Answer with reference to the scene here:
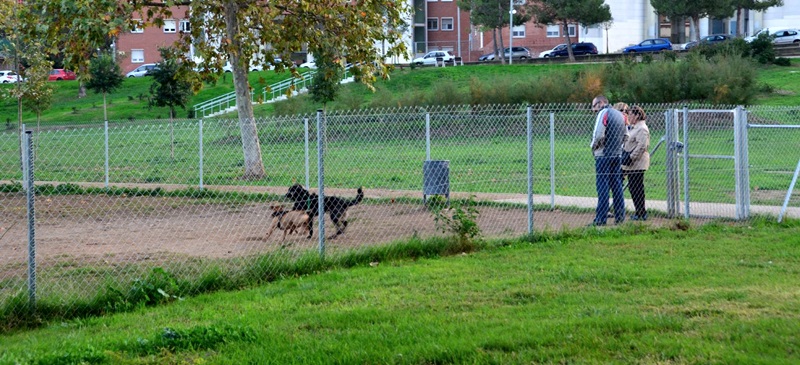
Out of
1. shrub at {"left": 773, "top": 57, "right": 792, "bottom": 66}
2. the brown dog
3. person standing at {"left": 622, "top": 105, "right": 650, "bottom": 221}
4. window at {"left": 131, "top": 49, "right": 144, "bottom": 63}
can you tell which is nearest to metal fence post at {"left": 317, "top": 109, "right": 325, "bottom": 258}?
the brown dog

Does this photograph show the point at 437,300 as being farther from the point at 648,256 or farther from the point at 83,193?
the point at 83,193

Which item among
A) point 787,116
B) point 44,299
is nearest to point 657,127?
point 787,116

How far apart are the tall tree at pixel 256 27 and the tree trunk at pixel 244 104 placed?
0.06 ft

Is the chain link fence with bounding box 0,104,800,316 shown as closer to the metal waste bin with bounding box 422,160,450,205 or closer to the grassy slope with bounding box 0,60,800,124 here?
the metal waste bin with bounding box 422,160,450,205

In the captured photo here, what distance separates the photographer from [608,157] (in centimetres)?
1244

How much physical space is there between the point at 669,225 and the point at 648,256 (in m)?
2.47

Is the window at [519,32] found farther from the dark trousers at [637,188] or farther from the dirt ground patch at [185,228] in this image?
the dark trousers at [637,188]

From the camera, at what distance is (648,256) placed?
9.64 m

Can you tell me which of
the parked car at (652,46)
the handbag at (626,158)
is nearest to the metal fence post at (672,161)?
the handbag at (626,158)

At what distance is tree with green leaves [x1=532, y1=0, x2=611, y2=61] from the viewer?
59906 mm

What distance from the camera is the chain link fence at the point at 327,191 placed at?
1010 centimetres

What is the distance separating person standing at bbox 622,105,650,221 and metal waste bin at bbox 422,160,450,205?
2623mm

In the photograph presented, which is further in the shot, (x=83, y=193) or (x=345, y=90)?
(x=345, y=90)

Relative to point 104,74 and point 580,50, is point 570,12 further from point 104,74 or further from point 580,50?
point 104,74
